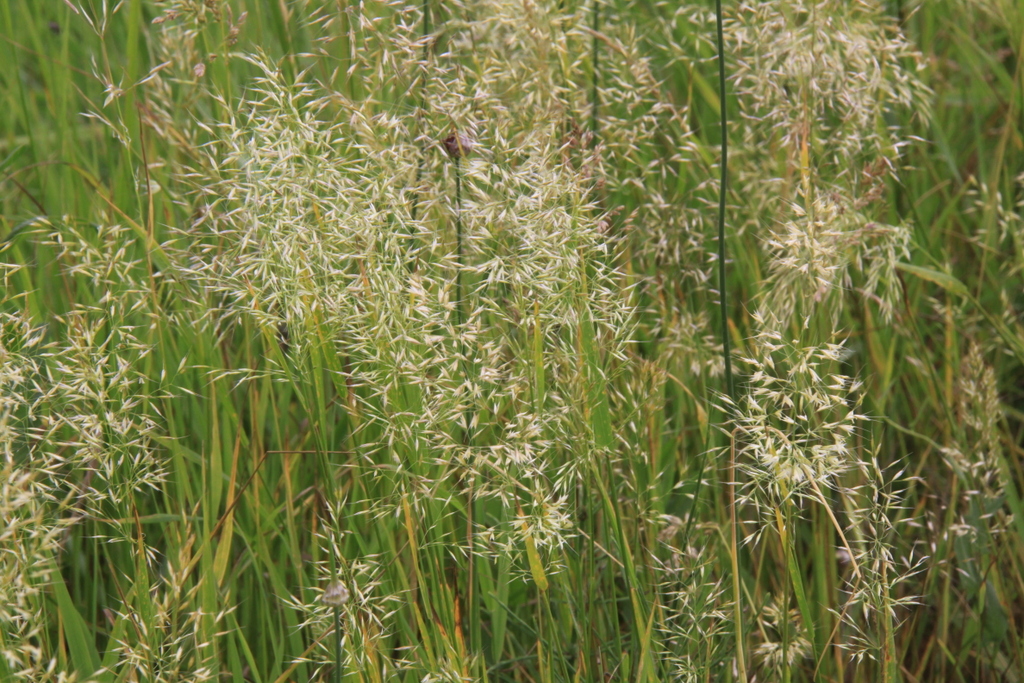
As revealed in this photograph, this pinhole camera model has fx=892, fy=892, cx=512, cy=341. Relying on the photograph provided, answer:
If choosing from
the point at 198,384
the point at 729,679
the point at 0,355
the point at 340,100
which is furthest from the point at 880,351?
the point at 0,355

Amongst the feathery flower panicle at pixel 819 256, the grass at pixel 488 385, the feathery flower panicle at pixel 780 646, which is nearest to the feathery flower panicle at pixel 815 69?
the grass at pixel 488 385

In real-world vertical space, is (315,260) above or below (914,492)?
above

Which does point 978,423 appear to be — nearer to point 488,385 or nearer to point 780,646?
point 780,646

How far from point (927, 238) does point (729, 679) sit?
1.20 m

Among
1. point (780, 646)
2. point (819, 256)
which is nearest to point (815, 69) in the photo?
point (819, 256)

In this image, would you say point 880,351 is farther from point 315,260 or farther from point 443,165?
point 315,260

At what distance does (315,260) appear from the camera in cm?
147

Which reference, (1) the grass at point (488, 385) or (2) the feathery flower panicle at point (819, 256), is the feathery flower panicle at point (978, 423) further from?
(2) the feathery flower panicle at point (819, 256)

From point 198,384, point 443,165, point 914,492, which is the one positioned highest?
point 443,165

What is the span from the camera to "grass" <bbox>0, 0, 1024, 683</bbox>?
53.1 inches

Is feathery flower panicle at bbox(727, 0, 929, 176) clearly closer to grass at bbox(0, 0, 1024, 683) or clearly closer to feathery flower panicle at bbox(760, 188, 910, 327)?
grass at bbox(0, 0, 1024, 683)

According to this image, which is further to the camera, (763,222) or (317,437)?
(763,222)

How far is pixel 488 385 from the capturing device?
1497 millimetres

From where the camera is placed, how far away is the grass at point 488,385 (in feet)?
4.42
